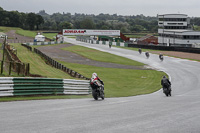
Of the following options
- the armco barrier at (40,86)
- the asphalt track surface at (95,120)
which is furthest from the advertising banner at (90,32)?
the asphalt track surface at (95,120)

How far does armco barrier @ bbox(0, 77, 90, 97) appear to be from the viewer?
588 inches

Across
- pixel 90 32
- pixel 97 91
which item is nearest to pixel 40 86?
pixel 97 91

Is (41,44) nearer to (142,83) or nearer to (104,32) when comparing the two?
(104,32)

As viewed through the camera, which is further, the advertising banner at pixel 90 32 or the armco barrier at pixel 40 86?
the advertising banner at pixel 90 32

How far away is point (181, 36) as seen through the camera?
110 meters

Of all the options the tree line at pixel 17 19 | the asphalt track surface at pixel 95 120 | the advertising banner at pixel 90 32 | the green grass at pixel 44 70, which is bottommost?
the green grass at pixel 44 70

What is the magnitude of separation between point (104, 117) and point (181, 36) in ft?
341

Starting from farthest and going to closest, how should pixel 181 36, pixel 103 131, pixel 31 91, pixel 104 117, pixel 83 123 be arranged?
pixel 181 36 < pixel 31 91 < pixel 104 117 < pixel 83 123 < pixel 103 131

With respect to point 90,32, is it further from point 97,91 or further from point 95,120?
point 95,120

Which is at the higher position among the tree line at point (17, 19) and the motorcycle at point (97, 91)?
the tree line at point (17, 19)

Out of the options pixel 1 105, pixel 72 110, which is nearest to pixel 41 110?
pixel 72 110

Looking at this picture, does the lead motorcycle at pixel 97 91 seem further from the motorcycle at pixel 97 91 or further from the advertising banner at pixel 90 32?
A: the advertising banner at pixel 90 32

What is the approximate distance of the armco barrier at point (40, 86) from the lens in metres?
14.9

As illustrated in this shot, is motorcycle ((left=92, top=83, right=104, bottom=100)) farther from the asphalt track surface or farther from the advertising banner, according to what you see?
the advertising banner
